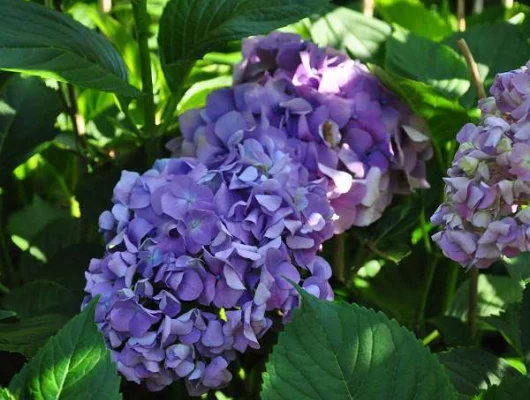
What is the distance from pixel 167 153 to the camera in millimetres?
1250

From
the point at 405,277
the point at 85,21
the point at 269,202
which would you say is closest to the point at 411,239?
the point at 405,277

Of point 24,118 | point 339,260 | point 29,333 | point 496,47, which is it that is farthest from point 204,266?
point 496,47

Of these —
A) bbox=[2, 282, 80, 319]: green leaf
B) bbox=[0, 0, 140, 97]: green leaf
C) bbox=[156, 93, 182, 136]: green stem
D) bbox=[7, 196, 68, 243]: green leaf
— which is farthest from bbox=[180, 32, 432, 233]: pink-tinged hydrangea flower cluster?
bbox=[7, 196, 68, 243]: green leaf

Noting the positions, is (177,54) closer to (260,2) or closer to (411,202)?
(260,2)

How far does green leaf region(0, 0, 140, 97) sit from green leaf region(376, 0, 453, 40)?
62cm

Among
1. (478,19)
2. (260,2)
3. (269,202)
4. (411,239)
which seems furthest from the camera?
(478,19)

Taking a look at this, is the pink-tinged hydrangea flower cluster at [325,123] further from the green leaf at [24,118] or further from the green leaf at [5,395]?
the green leaf at [5,395]

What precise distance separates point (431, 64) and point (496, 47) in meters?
0.11

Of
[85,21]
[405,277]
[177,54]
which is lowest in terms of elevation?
[405,277]

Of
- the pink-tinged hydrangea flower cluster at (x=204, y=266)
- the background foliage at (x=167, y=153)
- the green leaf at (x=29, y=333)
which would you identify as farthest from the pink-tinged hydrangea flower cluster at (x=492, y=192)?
the green leaf at (x=29, y=333)

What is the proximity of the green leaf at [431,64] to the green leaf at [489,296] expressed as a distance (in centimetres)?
26

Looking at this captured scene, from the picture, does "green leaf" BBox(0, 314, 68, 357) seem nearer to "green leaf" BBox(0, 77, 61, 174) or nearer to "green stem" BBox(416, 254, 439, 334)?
"green leaf" BBox(0, 77, 61, 174)

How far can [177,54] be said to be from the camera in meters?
1.11

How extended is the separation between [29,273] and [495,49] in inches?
27.3
